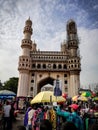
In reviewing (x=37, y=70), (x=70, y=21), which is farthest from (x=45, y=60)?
(x=70, y=21)

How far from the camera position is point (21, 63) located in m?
42.5

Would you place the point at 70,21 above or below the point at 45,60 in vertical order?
above

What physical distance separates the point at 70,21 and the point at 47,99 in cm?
4654

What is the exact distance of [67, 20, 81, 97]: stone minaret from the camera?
41250 mm

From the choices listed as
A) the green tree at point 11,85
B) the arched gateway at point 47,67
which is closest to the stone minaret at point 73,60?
the arched gateway at point 47,67

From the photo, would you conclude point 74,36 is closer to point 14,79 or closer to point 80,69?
point 80,69

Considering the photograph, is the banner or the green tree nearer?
the banner

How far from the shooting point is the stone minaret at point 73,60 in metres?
41.2

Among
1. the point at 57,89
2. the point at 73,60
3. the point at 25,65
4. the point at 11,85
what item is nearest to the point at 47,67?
the point at 25,65

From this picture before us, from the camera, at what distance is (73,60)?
144ft

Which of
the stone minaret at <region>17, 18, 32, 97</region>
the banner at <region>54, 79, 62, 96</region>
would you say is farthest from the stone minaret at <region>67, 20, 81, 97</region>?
the banner at <region>54, 79, 62, 96</region>

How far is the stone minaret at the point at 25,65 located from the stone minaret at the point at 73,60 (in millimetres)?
11161

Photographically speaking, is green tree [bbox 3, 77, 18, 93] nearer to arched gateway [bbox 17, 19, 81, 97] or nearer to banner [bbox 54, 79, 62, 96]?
arched gateway [bbox 17, 19, 81, 97]

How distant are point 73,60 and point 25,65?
12.8m
